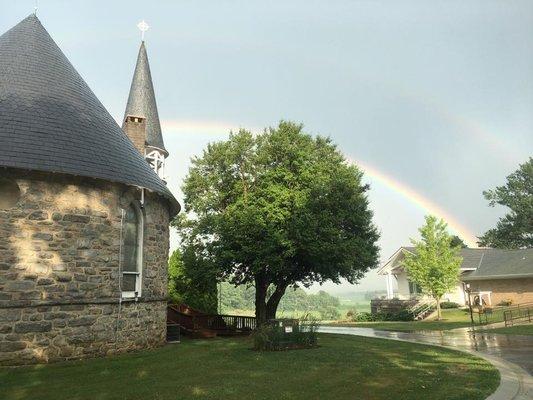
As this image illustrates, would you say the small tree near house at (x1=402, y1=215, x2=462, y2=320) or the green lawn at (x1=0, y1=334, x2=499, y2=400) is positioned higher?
the small tree near house at (x1=402, y1=215, x2=462, y2=320)

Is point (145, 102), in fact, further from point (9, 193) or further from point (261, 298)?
point (9, 193)

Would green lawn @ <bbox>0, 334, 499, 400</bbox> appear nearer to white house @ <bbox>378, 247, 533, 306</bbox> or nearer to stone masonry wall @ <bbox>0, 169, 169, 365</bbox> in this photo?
stone masonry wall @ <bbox>0, 169, 169, 365</bbox>

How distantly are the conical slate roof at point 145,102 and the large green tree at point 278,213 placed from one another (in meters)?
3.56

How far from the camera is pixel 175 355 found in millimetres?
13008

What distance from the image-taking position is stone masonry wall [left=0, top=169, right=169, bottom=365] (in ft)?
37.7

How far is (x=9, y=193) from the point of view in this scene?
1214cm

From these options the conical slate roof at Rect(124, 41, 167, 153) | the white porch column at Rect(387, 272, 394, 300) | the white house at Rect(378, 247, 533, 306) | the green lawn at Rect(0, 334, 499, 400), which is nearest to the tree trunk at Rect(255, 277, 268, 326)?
the conical slate roof at Rect(124, 41, 167, 153)

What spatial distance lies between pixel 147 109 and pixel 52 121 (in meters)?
14.0

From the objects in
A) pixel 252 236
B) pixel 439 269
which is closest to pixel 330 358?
pixel 252 236

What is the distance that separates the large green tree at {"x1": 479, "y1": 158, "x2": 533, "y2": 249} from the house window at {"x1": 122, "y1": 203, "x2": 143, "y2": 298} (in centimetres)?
5792

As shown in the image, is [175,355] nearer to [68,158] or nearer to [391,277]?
[68,158]

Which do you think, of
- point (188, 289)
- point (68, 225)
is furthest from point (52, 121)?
point (188, 289)

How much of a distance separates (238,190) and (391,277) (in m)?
29.6

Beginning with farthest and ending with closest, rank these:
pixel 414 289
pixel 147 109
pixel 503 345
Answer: pixel 414 289 → pixel 147 109 → pixel 503 345
